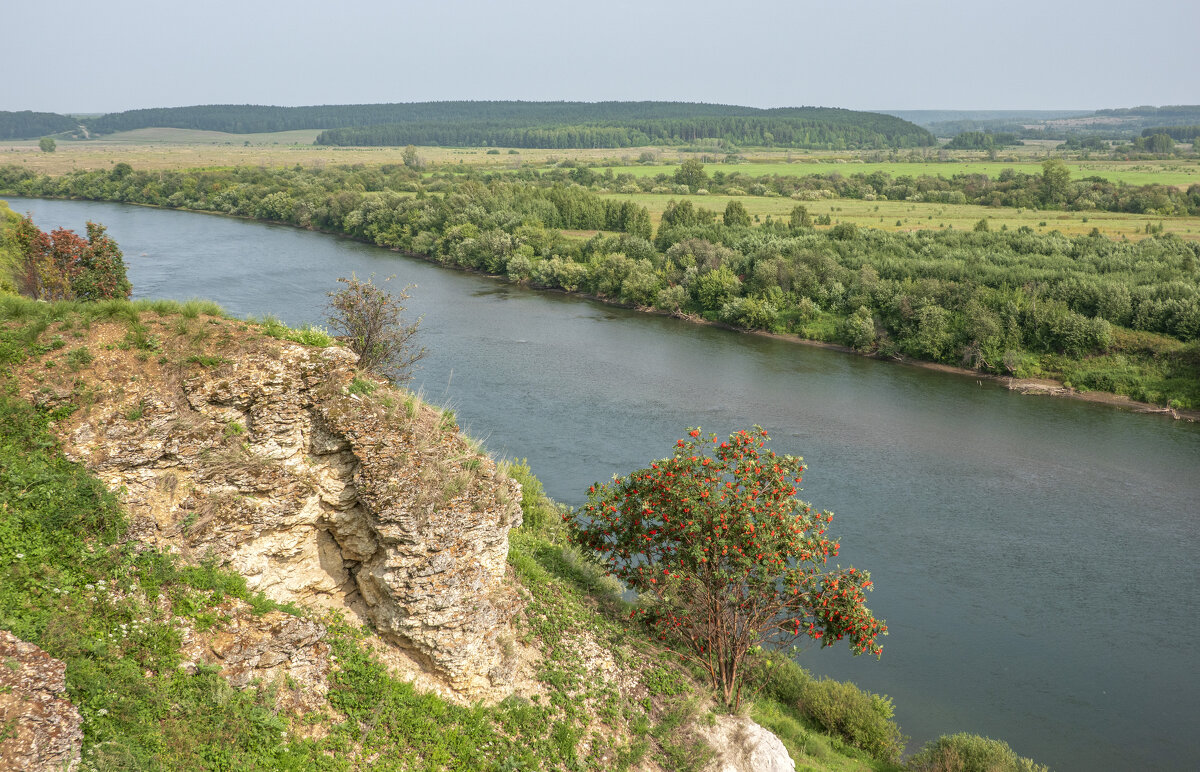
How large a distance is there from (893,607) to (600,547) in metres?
11.2

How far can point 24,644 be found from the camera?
28.8 feet

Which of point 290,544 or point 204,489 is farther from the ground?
A: point 204,489

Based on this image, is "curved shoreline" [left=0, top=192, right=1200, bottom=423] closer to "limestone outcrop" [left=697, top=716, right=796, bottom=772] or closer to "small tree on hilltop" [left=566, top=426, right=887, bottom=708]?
"small tree on hilltop" [left=566, top=426, right=887, bottom=708]

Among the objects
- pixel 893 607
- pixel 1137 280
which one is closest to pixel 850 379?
pixel 1137 280

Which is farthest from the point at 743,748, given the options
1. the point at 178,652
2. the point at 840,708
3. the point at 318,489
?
the point at 178,652

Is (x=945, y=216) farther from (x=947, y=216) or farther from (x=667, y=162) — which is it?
(x=667, y=162)

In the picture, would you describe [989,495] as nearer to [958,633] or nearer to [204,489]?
[958,633]

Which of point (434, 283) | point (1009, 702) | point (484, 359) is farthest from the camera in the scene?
point (434, 283)

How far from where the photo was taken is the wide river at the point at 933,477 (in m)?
20.4

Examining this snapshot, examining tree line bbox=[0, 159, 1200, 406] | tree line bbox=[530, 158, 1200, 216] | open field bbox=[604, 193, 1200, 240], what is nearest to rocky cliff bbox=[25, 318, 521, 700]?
tree line bbox=[0, 159, 1200, 406]

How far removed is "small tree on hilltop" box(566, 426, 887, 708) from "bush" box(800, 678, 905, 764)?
2571 mm

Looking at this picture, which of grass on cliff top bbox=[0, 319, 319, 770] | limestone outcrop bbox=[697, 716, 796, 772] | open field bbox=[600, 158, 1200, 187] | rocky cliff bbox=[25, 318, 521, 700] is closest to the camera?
grass on cliff top bbox=[0, 319, 319, 770]

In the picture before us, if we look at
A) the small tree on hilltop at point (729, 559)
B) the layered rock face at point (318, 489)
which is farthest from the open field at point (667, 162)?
the layered rock face at point (318, 489)

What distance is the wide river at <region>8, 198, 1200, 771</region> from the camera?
20422 millimetres
